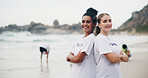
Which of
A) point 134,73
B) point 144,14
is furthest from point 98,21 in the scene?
point 144,14

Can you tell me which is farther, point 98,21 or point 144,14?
point 144,14

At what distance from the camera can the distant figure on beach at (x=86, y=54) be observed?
6.56 feet

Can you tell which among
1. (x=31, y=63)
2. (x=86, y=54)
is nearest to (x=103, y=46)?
(x=86, y=54)

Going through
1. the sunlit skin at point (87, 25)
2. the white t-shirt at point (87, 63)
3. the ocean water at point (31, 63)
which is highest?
the sunlit skin at point (87, 25)

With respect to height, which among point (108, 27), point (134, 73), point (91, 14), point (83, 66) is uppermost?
point (91, 14)

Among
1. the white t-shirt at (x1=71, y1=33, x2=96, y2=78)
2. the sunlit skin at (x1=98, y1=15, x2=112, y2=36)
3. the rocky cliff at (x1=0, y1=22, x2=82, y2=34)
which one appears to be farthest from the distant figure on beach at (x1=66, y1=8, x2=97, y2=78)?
the rocky cliff at (x1=0, y1=22, x2=82, y2=34)

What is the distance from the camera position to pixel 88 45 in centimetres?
200

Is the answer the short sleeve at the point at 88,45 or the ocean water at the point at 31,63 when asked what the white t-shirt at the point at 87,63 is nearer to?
the short sleeve at the point at 88,45

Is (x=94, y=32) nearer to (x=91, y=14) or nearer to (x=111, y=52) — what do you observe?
(x=91, y=14)

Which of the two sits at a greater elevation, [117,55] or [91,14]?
[91,14]

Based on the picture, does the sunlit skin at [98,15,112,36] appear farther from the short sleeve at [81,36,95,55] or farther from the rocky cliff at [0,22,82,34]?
the rocky cliff at [0,22,82,34]

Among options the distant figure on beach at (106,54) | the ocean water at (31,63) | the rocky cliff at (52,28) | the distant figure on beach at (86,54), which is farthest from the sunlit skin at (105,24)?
the rocky cliff at (52,28)

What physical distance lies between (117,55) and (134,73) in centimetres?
363

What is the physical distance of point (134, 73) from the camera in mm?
5250
